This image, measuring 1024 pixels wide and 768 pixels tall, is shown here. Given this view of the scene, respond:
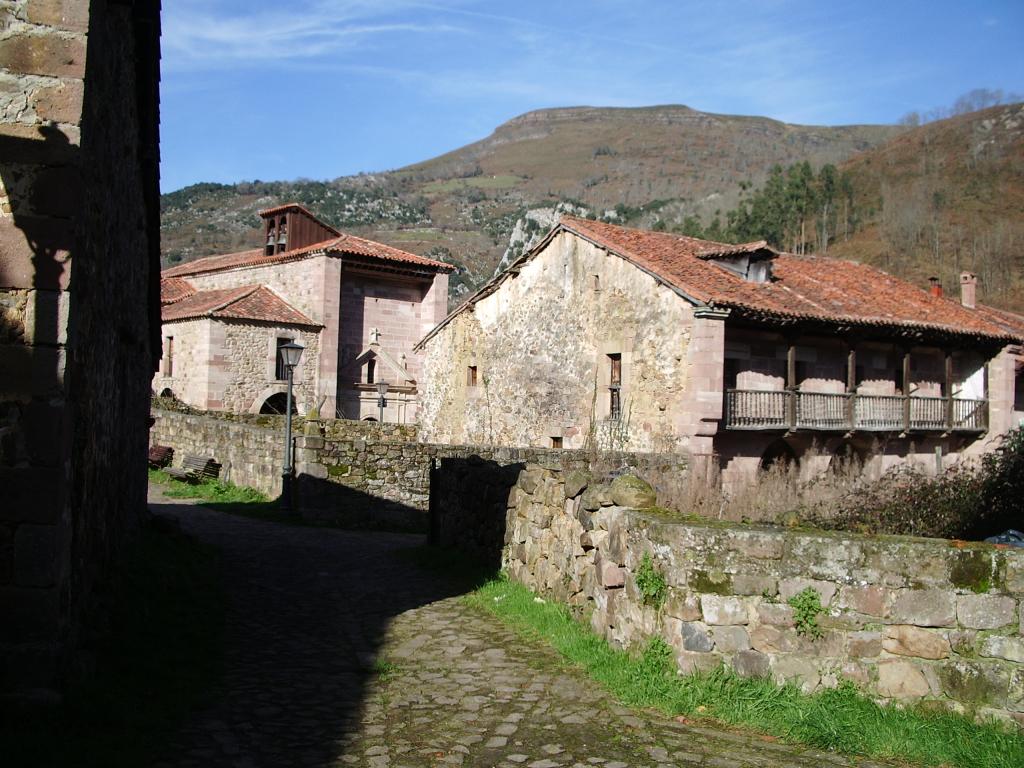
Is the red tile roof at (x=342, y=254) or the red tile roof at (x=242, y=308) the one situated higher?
the red tile roof at (x=342, y=254)

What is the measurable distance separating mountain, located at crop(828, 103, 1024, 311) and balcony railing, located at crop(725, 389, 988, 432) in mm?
25708

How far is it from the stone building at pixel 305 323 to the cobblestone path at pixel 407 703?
932 inches

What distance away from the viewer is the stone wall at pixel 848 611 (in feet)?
16.1

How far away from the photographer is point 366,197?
342 ft

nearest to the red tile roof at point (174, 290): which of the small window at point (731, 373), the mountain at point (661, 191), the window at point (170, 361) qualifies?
the window at point (170, 361)

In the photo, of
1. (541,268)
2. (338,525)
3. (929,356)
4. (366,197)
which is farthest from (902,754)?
(366,197)

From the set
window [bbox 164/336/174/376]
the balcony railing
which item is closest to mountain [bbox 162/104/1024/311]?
the balcony railing

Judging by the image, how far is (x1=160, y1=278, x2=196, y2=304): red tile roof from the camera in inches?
1419

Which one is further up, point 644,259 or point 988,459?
point 644,259

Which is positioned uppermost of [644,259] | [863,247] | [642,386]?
[863,247]

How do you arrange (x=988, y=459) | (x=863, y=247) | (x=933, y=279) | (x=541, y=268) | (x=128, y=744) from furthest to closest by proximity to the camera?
(x=863, y=247), (x=933, y=279), (x=541, y=268), (x=988, y=459), (x=128, y=744)

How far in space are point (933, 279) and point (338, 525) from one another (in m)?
24.7

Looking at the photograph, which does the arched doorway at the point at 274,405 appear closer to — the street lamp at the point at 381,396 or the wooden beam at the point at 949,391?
the street lamp at the point at 381,396

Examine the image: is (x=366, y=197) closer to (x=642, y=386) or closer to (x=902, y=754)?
(x=642, y=386)
